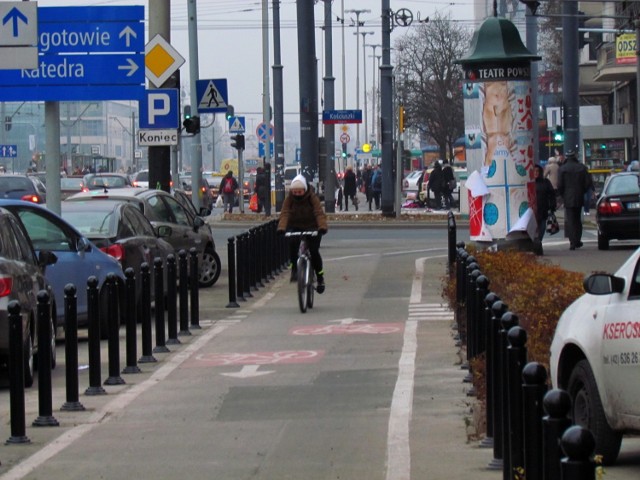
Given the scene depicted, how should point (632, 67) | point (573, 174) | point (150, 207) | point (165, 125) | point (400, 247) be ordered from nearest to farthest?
point (150, 207)
point (165, 125)
point (573, 174)
point (400, 247)
point (632, 67)

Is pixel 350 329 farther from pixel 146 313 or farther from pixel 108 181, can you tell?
pixel 108 181

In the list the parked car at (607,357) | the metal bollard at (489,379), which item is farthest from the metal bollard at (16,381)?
the parked car at (607,357)

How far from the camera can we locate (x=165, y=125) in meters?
23.1

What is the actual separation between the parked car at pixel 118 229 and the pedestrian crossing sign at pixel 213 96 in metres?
9.81

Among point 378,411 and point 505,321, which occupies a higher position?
point 505,321

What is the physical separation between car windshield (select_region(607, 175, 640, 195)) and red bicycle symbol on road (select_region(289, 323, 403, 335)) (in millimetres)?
12514

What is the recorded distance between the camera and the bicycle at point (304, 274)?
17.8 meters

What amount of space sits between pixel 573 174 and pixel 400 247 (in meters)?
4.79

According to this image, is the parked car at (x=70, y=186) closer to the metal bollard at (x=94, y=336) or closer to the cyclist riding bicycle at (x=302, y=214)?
the cyclist riding bicycle at (x=302, y=214)

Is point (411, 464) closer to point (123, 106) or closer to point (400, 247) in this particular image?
point (400, 247)

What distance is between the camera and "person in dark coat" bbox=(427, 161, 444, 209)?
166 ft

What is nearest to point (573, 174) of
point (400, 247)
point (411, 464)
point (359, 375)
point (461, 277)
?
point (400, 247)

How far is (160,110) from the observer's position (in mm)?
23047

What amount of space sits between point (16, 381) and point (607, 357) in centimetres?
405
